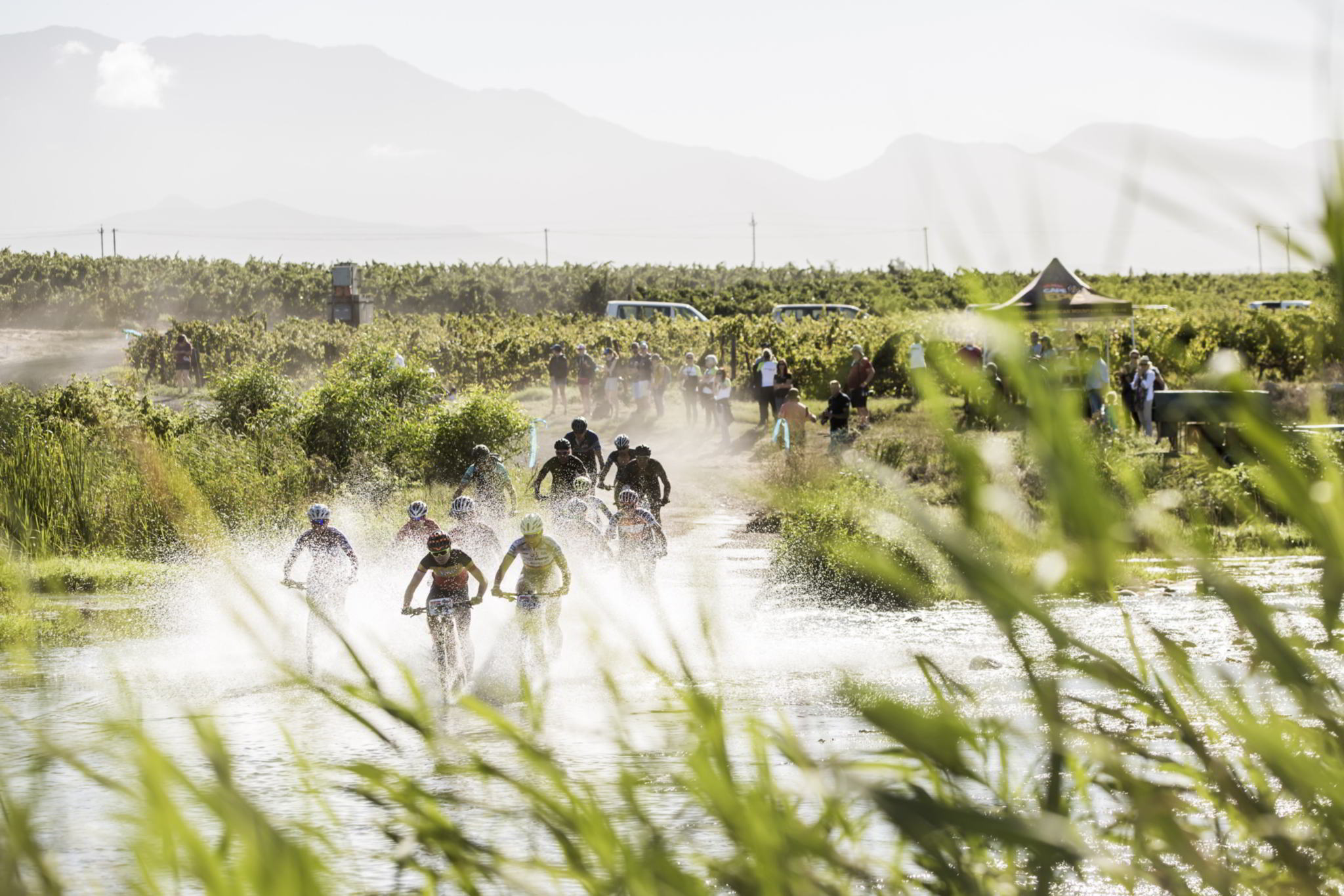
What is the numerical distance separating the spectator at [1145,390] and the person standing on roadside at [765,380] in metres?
7.12

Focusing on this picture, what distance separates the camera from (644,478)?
659 inches

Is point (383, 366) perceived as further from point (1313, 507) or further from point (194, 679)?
point (1313, 507)

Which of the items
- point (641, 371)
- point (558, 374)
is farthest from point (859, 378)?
point (558, 374)

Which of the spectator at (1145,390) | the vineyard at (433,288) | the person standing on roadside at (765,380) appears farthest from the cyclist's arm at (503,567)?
the vineyard at (433,288)

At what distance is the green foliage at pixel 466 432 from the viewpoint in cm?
2488

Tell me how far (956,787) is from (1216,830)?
0.66 m

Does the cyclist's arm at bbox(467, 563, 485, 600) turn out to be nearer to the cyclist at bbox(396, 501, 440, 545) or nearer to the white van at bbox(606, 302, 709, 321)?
the cyclist at bbox(396, 501, 440, 545)

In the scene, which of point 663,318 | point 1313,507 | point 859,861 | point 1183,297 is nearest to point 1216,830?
point 859,861

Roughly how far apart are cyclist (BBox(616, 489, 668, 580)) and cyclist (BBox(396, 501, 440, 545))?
1.85 meters

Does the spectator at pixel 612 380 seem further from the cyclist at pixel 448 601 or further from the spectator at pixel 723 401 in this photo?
the cyclist at pixel 448 601

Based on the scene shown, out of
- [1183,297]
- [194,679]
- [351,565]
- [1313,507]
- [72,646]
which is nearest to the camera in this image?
[1313,507]

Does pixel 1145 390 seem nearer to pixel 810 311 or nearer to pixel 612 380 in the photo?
pixel 612 380

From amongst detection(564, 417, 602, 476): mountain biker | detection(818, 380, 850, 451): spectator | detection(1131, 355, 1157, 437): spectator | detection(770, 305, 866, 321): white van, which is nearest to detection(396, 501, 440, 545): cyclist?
detection(564, 417, 602, 476): mountain biker

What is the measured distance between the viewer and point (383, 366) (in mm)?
26469
